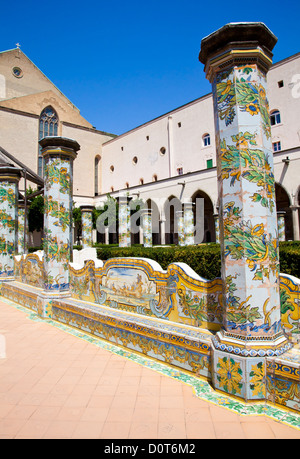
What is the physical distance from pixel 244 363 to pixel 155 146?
98.2 feet

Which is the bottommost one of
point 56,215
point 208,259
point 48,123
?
point 208,259

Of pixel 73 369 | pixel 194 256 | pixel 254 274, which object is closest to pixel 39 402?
pixel 73 369

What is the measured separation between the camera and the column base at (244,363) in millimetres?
2857

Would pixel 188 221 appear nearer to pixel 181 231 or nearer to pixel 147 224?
pixel 181 231

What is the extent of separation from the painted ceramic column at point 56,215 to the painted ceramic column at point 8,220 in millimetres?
3506

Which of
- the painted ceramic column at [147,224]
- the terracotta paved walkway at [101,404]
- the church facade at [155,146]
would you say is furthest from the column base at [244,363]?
the church facade at [155,146]

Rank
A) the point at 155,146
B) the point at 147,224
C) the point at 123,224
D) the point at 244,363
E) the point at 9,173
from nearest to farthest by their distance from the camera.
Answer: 1. the point at 244,363
2. the point at 9,173
3. the point at 123,224
4. the point at 147,224
5. the point at 155,146

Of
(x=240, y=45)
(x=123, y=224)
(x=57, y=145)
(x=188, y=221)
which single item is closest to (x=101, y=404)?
(x=240, y=45)

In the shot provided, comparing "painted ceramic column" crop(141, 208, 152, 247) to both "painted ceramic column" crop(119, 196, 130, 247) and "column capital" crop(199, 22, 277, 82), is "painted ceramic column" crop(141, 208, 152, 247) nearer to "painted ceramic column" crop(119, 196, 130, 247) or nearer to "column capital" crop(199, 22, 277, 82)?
"painted ceramic column" crop(119, 196, 130, 247)

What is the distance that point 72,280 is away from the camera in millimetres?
6387

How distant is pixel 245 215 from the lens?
3043mm

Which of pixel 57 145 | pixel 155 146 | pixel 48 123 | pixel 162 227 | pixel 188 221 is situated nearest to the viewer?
pixel 57 145

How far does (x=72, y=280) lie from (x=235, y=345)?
4.14m

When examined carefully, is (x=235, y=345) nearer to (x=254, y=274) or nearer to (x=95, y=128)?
(x=254, y=274)
